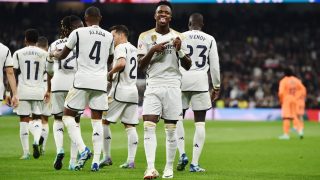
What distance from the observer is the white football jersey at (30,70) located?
48.3 ft

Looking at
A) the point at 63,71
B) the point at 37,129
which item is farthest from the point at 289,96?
the point at 63,71

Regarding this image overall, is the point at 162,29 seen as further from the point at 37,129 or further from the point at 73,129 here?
the point at 37,129

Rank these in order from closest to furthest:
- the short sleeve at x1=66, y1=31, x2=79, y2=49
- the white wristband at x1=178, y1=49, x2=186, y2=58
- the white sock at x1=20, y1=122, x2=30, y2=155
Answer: the white wristband at x1=178, y1=49, x2=186, y2=58, the short sleeve at x1=66, y1=31, x2=79, y2=49, the white sock at x1=20, y1=122, x2=30, y2=155

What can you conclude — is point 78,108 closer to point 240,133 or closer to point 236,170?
point 236,170

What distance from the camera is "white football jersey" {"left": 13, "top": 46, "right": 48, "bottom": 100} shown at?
14734mm

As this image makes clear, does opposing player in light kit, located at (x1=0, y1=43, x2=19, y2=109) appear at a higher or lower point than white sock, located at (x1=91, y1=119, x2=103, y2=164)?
higher

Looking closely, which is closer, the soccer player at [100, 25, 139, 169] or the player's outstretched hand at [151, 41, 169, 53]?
the player's outstretched hand at [151, 41, 169, 53]

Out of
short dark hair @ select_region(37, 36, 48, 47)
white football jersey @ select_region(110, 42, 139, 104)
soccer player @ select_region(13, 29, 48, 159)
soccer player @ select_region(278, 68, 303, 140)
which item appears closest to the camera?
white football jersey @ select_region(110, 42, 139, 104)

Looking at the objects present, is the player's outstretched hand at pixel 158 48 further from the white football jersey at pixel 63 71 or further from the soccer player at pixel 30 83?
the soccer player at pixel 30 83

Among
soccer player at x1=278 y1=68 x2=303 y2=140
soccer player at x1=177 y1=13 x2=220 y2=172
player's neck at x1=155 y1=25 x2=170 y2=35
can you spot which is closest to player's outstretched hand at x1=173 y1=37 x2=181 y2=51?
player's neck at x1=155 y1=25 x2=170 y2=35

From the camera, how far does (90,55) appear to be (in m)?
11.3

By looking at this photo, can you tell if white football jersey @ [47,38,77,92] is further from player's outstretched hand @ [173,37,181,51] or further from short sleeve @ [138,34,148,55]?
player's outstretched hand @ [173,37,181,51]

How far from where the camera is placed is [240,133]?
84.0 ft

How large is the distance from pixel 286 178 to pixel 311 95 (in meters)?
27.8
